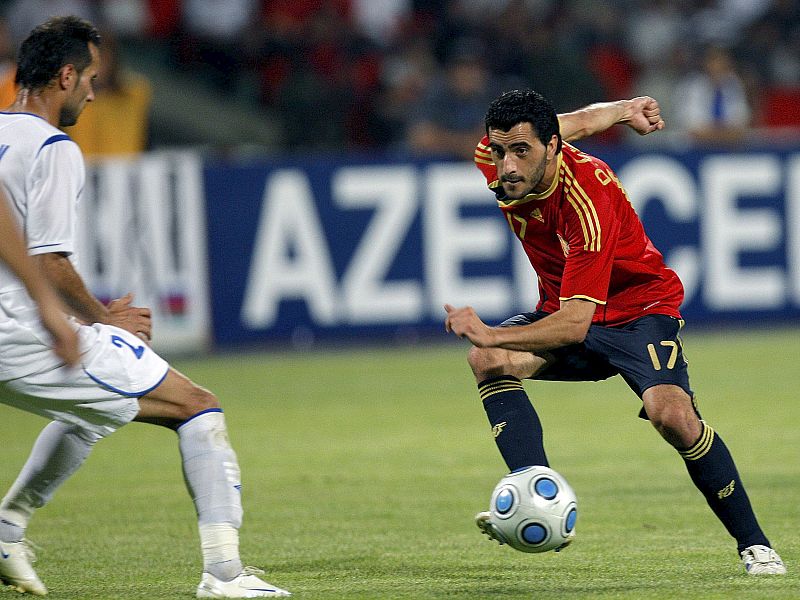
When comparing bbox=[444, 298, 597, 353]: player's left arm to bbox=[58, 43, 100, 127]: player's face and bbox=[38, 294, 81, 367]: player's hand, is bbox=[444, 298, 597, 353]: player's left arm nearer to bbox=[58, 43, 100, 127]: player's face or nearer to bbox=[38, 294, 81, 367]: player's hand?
bbox=[38, 294, 81, 367]: player's hand

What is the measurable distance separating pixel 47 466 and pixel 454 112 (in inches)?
386

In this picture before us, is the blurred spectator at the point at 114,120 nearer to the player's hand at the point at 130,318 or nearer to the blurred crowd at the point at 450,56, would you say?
the blurred crowd at the point at 450,56

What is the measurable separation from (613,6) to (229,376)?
874 cm

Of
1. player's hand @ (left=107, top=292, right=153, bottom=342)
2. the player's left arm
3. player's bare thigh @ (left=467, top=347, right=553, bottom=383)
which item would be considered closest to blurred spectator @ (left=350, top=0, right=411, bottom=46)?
player's bare thigh @ (left=467, top=347, right=553, bottom=383)

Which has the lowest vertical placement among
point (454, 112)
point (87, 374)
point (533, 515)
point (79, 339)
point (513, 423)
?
point (533, 515)

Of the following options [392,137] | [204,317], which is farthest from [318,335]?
[392,137]

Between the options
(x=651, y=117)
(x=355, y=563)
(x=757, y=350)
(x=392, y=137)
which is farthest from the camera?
(x=392, y=137)

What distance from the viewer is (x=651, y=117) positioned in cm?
653

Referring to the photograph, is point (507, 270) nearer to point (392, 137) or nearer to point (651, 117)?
point (392, 137)

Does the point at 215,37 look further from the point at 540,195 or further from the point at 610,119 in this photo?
the point at 540,195

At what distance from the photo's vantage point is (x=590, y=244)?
18.7 feet

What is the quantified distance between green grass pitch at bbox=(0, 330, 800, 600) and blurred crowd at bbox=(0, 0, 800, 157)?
358 cm

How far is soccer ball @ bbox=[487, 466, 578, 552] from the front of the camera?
17.7 ft

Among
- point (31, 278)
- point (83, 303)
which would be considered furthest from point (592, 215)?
point (31, 278)
